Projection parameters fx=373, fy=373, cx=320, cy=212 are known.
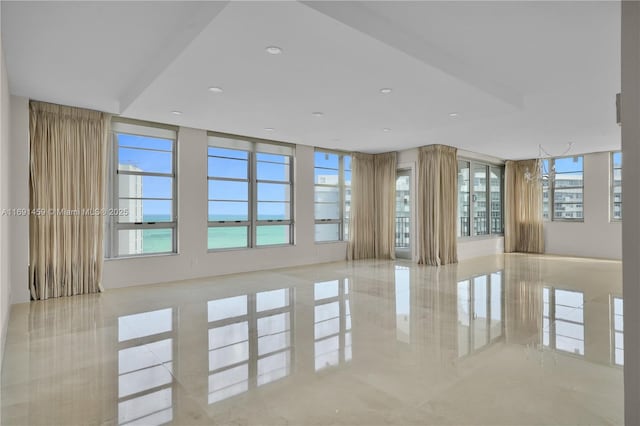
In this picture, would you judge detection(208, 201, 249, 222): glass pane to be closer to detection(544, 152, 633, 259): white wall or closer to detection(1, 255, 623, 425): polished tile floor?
detection(1, 255, 623, 425): polished tile floor

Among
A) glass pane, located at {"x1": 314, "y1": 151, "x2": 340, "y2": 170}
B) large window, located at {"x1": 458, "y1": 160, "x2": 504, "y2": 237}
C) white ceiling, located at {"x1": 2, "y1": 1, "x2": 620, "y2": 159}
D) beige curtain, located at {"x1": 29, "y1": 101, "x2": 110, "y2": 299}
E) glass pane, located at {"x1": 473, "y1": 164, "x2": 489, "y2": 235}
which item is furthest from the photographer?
glass pane, located at {"x1": 473, "y1": 164, "x2": 489, "y2": 235}

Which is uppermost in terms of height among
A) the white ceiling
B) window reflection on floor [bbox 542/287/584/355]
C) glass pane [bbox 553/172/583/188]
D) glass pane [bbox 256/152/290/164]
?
the white ceiling

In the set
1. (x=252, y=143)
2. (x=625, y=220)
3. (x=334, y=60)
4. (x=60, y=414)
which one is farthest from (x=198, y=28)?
(x=252, y=143)

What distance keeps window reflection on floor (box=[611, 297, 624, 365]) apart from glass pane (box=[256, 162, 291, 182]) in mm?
5732

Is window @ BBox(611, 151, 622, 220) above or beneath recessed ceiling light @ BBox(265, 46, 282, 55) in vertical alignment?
beneath

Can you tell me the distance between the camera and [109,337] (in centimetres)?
349

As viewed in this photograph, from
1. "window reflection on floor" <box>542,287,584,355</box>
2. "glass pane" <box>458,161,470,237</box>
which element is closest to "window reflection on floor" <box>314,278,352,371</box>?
"window reflection on floor" <box>542,287,584,355</box>

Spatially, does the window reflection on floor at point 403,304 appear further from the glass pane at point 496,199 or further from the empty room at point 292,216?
the glass pane at point 496,199

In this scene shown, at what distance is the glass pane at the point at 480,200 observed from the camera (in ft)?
32.6

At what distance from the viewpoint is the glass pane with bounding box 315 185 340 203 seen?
28.0 feet

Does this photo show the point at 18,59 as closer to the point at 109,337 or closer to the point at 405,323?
the point at 109,337

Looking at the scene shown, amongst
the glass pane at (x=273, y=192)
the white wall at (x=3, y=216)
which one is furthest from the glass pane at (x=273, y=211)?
the white wall at (x=3, y=216)

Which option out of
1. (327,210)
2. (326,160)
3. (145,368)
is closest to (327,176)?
(326,160)

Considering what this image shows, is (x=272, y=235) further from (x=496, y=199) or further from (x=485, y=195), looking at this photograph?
(x=496, y=199)
